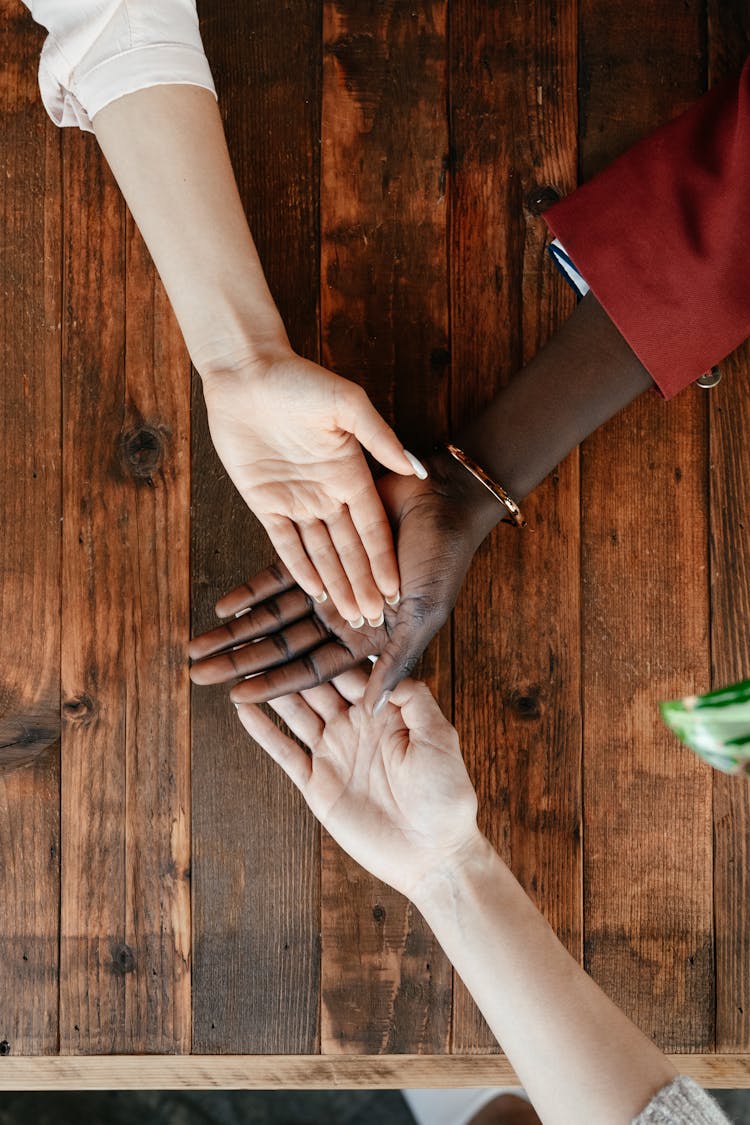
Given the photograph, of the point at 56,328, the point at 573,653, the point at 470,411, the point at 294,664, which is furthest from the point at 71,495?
the point at 573,653

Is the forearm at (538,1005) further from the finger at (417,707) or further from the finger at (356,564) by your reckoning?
the finger at (356,564)

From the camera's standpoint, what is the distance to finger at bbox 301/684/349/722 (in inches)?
40.0

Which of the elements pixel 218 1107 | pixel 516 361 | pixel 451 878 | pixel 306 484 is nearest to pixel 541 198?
pixel 516 361

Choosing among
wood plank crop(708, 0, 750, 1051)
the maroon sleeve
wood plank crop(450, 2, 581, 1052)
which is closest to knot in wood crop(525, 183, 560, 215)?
wood plank crop(450, 2, 581, 1052)

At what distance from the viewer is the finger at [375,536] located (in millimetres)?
946

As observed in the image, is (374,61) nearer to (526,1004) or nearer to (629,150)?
(629,150)

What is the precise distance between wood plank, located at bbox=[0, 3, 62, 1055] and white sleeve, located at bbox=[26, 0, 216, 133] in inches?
9.2

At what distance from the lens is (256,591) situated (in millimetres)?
1009

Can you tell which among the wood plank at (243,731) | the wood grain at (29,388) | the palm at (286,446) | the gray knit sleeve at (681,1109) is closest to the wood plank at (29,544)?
the wood grain at (29,388)

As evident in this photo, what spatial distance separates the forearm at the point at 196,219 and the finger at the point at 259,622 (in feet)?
0.94

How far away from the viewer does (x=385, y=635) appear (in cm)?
97

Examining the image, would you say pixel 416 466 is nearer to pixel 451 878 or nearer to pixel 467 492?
pixel 467 492

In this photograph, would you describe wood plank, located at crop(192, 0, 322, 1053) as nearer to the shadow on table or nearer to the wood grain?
the wood grain

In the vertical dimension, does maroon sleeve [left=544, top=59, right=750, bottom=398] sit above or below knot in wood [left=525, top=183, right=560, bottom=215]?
below
